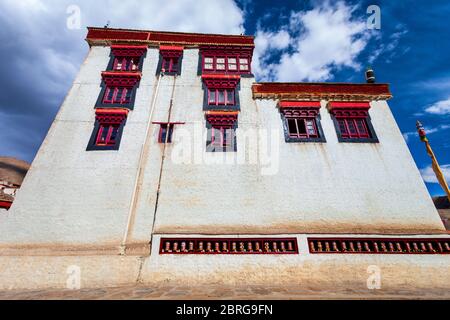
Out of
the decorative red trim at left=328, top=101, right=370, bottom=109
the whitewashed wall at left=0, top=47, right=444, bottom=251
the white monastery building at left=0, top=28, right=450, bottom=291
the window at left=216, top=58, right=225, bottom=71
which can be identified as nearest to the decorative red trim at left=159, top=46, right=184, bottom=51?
the white monastery building at left=0, top=28, right=450, bottom=291

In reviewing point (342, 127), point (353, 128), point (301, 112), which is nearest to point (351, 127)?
point (353, 128)

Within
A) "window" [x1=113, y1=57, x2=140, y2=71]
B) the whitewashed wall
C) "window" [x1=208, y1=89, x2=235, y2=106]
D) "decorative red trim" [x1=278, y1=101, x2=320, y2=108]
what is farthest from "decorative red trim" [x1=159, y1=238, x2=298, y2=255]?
"window" [x1=113, y1=57, x2=140, y2=71]

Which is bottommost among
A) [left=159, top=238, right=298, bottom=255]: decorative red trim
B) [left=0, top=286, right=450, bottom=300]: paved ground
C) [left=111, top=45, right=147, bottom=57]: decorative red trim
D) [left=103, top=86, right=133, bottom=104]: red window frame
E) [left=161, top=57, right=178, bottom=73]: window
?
[left=0, top=286, right=450, bottom=300]: paved ground

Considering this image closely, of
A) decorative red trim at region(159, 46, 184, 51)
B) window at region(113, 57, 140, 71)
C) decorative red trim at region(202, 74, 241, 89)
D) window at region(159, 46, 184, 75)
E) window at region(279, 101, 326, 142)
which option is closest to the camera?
window at region(279, 101, 326, 142)

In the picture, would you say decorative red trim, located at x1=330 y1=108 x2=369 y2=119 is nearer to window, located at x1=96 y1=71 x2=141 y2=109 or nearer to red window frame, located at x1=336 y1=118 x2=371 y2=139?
red window frame, located at x1=336 y1=118 x2=371 y2=139

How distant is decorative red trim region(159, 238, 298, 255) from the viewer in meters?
8.06

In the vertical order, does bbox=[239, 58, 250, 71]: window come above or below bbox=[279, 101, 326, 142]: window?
above

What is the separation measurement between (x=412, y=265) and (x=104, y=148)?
13893 millimetres

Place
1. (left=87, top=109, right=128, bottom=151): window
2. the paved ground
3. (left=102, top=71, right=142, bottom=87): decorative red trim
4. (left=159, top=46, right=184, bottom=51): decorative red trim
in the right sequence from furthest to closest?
1. (left=159, top=46, right=184, bottom=51): decorative red trim
2. (left=102, top=71, right=142, bottom=87): decorative red trim
3. (left=87, top=109, right=128, bottom=151): window
4. the paved ground

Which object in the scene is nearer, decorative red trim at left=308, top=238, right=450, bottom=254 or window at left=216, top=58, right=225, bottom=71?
decorative red trim at left=308, top=238, right=450, bottom=254

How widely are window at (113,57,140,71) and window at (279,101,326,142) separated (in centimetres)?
954

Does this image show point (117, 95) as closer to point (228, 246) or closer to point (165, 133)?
point (165, 133)

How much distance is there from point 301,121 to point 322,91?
102 inches
